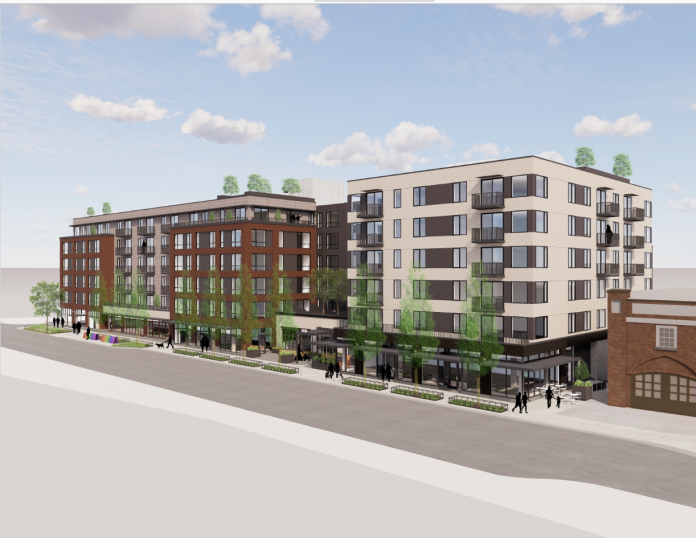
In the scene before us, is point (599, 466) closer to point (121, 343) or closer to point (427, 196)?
point (427, 196)

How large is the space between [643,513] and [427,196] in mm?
30757

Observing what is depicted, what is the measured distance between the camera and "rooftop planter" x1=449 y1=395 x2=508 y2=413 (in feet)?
109

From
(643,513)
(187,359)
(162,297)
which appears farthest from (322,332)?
(643,513)

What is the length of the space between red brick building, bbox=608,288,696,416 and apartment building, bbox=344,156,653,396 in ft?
14.5

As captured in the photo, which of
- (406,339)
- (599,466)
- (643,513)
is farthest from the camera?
(406,339)

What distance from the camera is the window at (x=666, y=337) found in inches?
1302

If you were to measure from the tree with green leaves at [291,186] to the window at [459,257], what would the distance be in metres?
41.0

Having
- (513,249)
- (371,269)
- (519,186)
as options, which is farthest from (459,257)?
(371,269)

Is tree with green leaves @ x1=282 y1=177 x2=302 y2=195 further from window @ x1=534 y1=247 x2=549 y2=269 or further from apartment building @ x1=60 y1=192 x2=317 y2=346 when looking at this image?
window @ x1=534 y1=247 x2=549 y2=269

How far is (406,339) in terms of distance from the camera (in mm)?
39312

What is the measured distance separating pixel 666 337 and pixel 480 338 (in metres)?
11.1

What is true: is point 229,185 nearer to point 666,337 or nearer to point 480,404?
point 480,404

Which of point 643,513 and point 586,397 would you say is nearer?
point 643,513

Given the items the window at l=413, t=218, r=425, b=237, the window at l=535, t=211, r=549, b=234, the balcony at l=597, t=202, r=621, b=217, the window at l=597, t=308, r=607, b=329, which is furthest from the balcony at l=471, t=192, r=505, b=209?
the window at l=597, t=308, r=607, b=329
